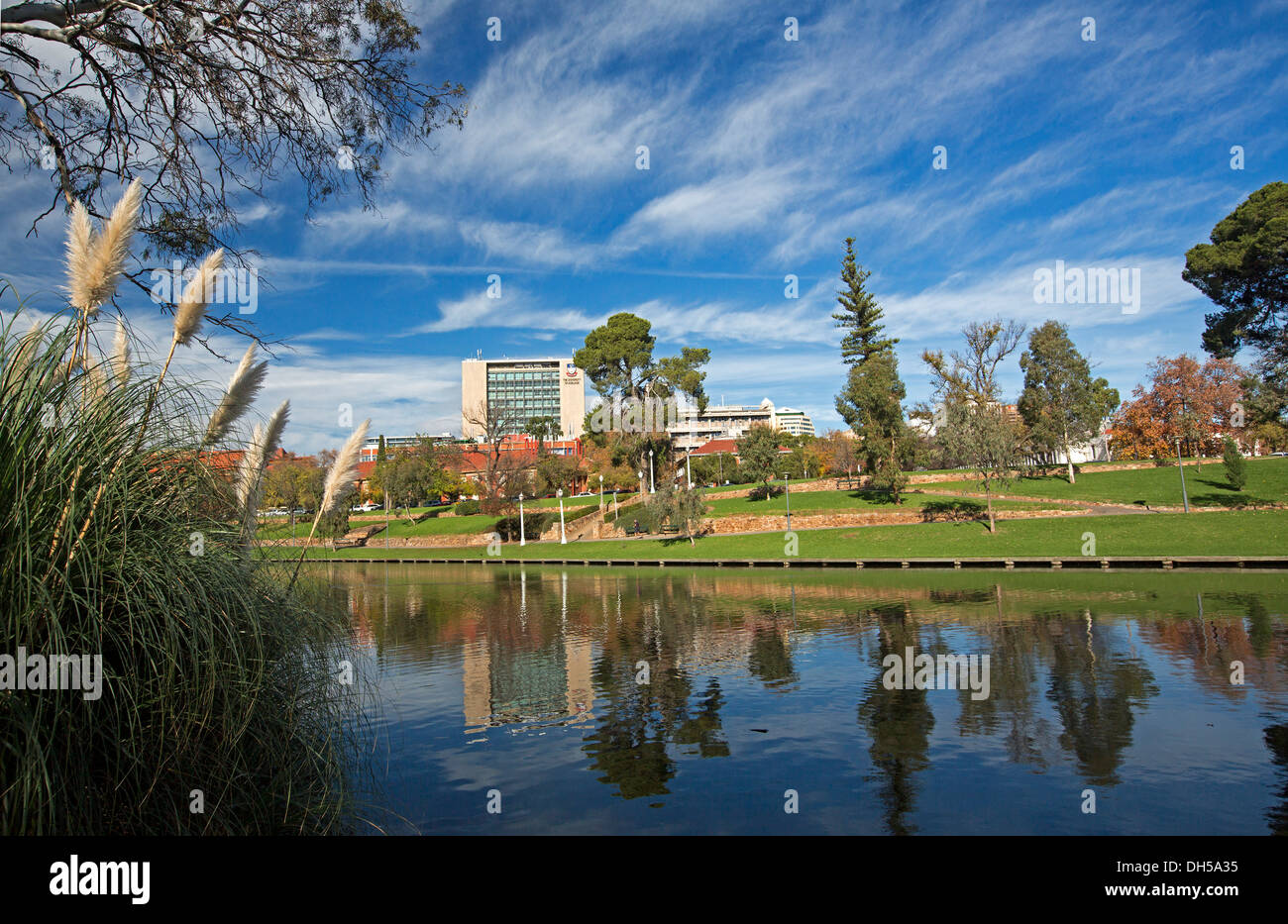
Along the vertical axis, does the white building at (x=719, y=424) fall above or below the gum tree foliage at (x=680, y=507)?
above

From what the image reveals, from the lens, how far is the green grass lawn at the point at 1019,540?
27719mm

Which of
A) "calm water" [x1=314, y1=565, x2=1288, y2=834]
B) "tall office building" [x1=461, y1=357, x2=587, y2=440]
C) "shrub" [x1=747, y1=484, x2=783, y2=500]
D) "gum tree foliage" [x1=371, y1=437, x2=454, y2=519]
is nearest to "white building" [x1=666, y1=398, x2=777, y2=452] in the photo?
"tall office building" [x1=461, y1=357, x2=587, y2=440]

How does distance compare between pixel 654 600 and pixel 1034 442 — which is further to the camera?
pixel 1034 442

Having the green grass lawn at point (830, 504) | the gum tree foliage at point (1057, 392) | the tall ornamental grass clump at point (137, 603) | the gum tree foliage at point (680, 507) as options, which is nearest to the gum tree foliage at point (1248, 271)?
the gum tree foliage at point (1057, 392)

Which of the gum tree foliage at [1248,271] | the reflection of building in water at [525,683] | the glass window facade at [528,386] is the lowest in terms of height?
the reflection of building in water at [525,683]

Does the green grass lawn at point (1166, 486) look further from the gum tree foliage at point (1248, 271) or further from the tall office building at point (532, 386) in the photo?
the tall office building at point (532, 386)

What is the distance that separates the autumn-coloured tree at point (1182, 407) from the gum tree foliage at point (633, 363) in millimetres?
31269

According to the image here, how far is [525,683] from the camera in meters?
13.3

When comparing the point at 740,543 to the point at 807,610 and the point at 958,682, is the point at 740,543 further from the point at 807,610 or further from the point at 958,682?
the point at 958,682

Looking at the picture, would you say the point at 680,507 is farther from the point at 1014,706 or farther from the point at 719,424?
the point at 719,424

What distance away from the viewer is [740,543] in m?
40.4
